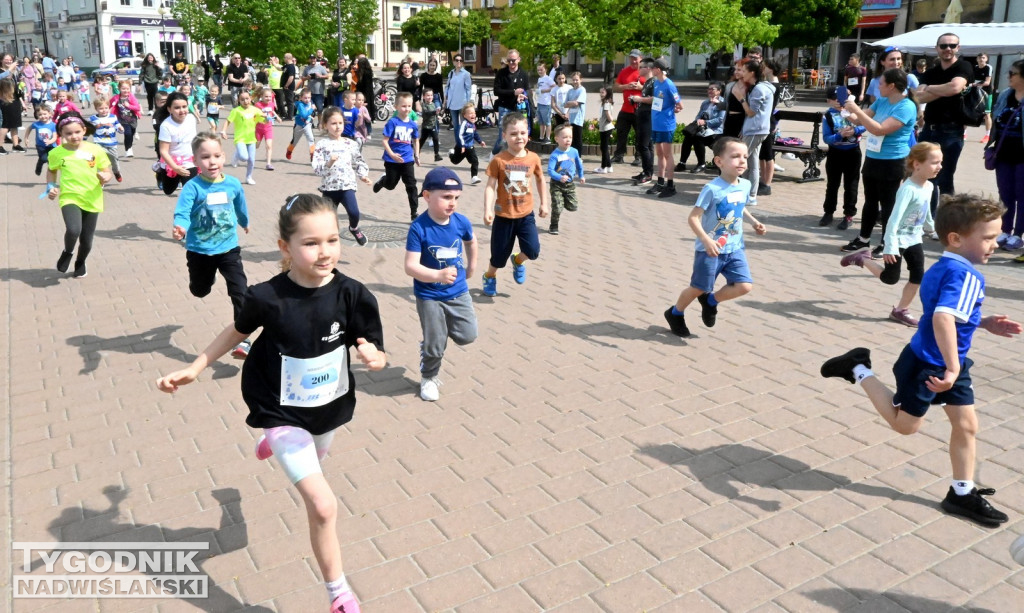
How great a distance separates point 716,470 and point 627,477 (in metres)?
0.52

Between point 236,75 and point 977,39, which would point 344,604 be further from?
point 236,75

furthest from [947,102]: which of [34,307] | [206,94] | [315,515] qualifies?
[206,94]

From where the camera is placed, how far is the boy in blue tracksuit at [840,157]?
1054 centimetres

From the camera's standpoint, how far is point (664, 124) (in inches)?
524

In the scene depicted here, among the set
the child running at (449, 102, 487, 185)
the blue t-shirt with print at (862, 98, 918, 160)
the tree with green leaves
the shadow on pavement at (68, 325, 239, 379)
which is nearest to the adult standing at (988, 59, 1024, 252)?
the blue t-shirt with print at (862, 98, 918, 160)

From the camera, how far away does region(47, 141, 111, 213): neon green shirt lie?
816 centimetres

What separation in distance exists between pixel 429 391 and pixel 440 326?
0.46 meters

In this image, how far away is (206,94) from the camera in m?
26.5

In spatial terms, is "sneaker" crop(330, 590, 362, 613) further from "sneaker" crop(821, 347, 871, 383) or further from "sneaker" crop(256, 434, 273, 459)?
"sneaker" crop(821, 347, 871, 383)

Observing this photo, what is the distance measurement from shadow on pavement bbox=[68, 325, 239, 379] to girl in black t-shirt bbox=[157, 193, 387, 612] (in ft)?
9.50

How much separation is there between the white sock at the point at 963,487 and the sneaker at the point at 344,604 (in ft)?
9.97

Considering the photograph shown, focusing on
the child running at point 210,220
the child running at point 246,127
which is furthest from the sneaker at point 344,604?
the child running at point 246,127

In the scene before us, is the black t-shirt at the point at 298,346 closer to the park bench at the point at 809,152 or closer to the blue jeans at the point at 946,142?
the blue jeans at the point at 946,142

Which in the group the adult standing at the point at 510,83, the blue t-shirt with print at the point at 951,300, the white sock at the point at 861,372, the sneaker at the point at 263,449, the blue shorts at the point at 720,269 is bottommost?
the sneaker at the point at 263,449
